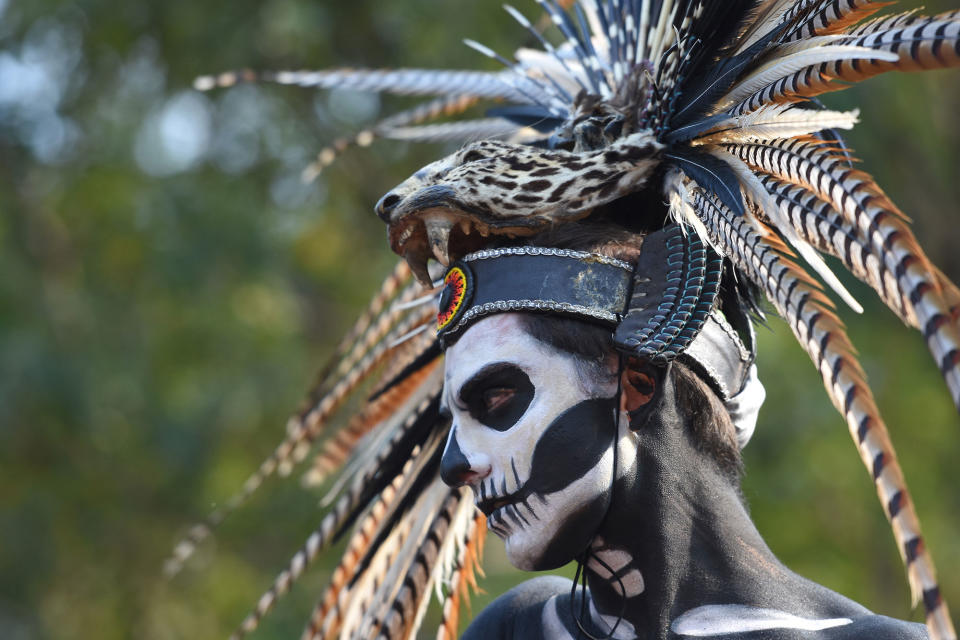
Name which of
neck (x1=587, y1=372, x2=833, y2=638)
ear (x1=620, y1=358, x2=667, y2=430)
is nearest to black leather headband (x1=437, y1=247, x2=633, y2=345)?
ear (x1=620, y1=358, x2=667, y2=430)

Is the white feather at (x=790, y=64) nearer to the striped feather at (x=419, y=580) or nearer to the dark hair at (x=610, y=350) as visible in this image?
the dark hair at (x=610, y=350)

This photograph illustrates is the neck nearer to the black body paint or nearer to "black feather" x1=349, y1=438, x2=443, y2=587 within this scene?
the black body paint

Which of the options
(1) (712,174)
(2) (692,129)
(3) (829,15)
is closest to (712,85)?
(2) (692,129)

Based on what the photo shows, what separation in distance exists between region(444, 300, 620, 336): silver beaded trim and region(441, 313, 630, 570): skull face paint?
0.02m

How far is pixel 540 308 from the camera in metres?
2.49

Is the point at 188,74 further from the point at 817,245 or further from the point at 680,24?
the point at 817,245

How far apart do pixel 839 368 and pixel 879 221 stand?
23 cm

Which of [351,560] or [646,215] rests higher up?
[646,215]

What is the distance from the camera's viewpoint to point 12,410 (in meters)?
8.62

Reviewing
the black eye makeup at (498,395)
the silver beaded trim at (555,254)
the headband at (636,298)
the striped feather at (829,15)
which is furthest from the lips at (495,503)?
→ the striped feather at (829,15)

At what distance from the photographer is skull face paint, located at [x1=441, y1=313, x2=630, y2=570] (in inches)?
95.0

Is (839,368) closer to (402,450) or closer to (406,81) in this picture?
(402,450)

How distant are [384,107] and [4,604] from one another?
14.6ft

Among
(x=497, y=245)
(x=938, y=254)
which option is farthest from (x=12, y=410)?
(x=497, y=245)
